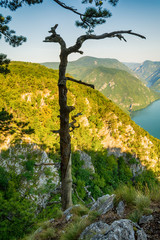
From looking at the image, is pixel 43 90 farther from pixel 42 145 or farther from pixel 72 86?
pixel 42 145

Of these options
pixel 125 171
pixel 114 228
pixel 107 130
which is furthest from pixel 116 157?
pixel 114 228

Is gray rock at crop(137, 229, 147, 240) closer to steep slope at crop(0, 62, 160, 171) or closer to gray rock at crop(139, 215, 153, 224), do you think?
gray rock at crop(139, 215, 153, 224)

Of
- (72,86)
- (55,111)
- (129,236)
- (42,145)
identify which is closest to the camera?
(129,236)

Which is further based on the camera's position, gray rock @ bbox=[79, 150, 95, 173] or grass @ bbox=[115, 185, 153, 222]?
gray rock @ bbox=[79, 150, 95, 173]

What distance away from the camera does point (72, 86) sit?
1044 inches

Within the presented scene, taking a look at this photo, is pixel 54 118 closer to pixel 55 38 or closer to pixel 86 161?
pixel 86 161

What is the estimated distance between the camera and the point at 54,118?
21.7 metres

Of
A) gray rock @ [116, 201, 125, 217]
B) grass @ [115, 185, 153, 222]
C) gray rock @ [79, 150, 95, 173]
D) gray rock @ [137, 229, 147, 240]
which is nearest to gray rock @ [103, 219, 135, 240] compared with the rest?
gray rock @ [137, 229, 147, 240]

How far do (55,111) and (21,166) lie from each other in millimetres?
10497

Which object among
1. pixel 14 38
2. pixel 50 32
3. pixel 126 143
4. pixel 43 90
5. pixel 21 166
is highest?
pixel 43 90

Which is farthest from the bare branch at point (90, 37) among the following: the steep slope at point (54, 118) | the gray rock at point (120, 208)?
the steep slope at point (54, 118)

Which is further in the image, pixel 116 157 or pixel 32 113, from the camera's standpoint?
pixel 116 157

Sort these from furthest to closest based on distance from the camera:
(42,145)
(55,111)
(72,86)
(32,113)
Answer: (72,86) < (55,111) < (32,113) < (42,145)

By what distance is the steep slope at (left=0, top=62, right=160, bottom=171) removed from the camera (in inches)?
721
